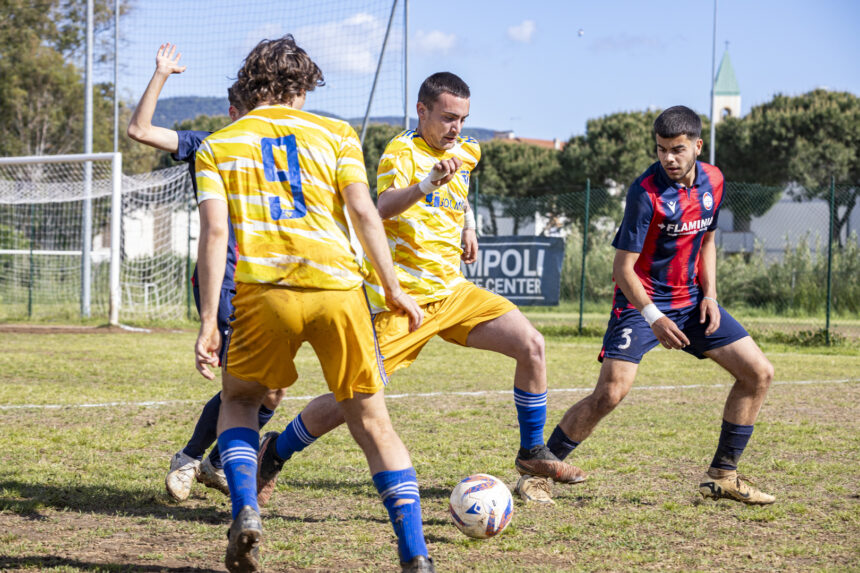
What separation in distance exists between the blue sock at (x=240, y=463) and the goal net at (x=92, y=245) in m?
13.3

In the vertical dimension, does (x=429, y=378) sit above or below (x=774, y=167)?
below

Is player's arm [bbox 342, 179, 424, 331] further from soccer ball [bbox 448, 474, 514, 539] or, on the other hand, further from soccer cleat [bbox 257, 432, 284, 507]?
soccer cleat [bbox 257, 432, 284, 507]

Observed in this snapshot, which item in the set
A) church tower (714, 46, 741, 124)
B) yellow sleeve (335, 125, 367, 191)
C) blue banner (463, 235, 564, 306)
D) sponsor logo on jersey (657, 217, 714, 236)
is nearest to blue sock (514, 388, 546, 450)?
sponsor logo on jersey (657, 217, 714, 236)

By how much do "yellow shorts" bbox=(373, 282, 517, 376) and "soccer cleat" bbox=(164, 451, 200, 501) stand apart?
1.14 metres

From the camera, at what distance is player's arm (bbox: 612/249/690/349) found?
4.29m

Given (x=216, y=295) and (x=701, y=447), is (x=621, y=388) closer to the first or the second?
(x=701, y=447)

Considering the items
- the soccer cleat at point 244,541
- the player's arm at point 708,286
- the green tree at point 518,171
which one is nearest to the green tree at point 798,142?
the green tree at point 518,171

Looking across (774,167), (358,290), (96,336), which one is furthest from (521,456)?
(774,167)

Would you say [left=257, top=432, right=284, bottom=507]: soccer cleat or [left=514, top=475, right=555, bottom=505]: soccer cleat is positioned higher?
[left=257, top=432, right=284, bottom=507]: soccer cleat

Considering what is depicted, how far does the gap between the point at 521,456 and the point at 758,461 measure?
1.83 metres

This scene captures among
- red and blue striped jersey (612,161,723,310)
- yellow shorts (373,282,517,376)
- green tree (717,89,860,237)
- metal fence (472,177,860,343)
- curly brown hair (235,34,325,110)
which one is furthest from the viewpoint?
green tree (717,89,860,237)

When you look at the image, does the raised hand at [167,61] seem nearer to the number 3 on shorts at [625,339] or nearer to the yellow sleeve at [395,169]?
the yellow sleeve at [395,169]

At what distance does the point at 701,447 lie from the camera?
591 centimetres

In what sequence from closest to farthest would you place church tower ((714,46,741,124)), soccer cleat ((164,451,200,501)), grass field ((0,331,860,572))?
grass field ((0,331,860,572)) < soccer cleat ((164,451,200,501)) < church tower ((714,46,741,124))
